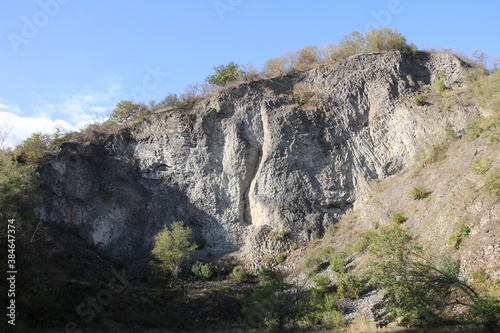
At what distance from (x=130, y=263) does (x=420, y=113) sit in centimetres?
2371

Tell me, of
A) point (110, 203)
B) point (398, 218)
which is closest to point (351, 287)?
point (398, 218)

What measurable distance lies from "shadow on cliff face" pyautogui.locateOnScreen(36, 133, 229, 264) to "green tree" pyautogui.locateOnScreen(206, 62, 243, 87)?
11.0 m

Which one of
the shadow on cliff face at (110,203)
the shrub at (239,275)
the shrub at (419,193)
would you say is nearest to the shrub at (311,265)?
the shrub at (239,275)

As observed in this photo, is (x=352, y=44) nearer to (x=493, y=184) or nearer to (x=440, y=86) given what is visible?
(x=440, y=86)

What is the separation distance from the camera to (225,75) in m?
35.1

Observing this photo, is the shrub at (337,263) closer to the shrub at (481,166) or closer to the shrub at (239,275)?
the shrub at (239,275)

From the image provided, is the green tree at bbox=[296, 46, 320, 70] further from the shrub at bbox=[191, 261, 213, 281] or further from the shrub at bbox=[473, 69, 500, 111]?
the shrub at bbox=[191, 261, 213, 281]

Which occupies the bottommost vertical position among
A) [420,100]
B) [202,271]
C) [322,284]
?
[322,284]

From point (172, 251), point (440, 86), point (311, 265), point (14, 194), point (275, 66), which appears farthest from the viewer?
point (275, 66)

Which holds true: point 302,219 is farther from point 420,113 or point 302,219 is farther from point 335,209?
point 420,113

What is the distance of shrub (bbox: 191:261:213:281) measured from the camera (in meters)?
24.5

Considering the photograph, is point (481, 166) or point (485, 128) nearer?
point (481, 166)

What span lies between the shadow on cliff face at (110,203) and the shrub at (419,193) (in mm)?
13563

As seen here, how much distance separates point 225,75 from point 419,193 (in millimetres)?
20880
